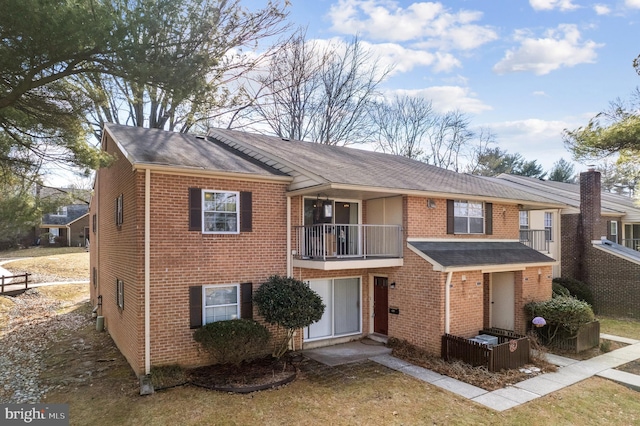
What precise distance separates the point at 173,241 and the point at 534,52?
14.8 m

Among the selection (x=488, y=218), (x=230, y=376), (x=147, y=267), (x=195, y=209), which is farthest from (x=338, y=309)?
(x=488, y=218)

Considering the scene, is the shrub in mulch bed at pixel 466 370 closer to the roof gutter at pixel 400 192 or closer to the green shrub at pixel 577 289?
the roof gutter at pixel 400 192

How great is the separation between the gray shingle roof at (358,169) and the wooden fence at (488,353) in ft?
14.9

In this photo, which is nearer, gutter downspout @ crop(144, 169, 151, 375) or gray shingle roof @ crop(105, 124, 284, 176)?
gutter downspout @ crop(144, 169, 151, 375)

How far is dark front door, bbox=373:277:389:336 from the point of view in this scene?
1316 cm

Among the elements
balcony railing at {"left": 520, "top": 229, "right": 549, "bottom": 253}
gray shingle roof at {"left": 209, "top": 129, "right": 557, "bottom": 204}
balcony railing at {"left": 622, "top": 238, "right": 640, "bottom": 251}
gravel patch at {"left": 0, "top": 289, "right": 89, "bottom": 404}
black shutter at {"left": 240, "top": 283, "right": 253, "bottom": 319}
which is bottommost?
gravel patch at {"left": 0, "top": 289, "right": 89, "bottom": 404}

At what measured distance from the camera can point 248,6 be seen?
1656 cm

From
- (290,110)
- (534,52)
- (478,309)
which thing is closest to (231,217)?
(478,309)

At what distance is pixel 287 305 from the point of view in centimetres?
1008

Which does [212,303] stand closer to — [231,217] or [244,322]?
[244,322]

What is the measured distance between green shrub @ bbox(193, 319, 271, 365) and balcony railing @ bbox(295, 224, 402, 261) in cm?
280

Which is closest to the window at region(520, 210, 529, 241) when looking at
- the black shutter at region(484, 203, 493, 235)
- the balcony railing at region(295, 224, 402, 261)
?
the black shutter at region(484, 203, 493, 235)

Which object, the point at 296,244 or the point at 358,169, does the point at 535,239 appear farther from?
the point at 296,244

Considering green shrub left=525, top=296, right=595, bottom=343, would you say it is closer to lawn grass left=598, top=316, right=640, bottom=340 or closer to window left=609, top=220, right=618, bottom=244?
lawn grass left=598, top=316, right=640, bottom=340
